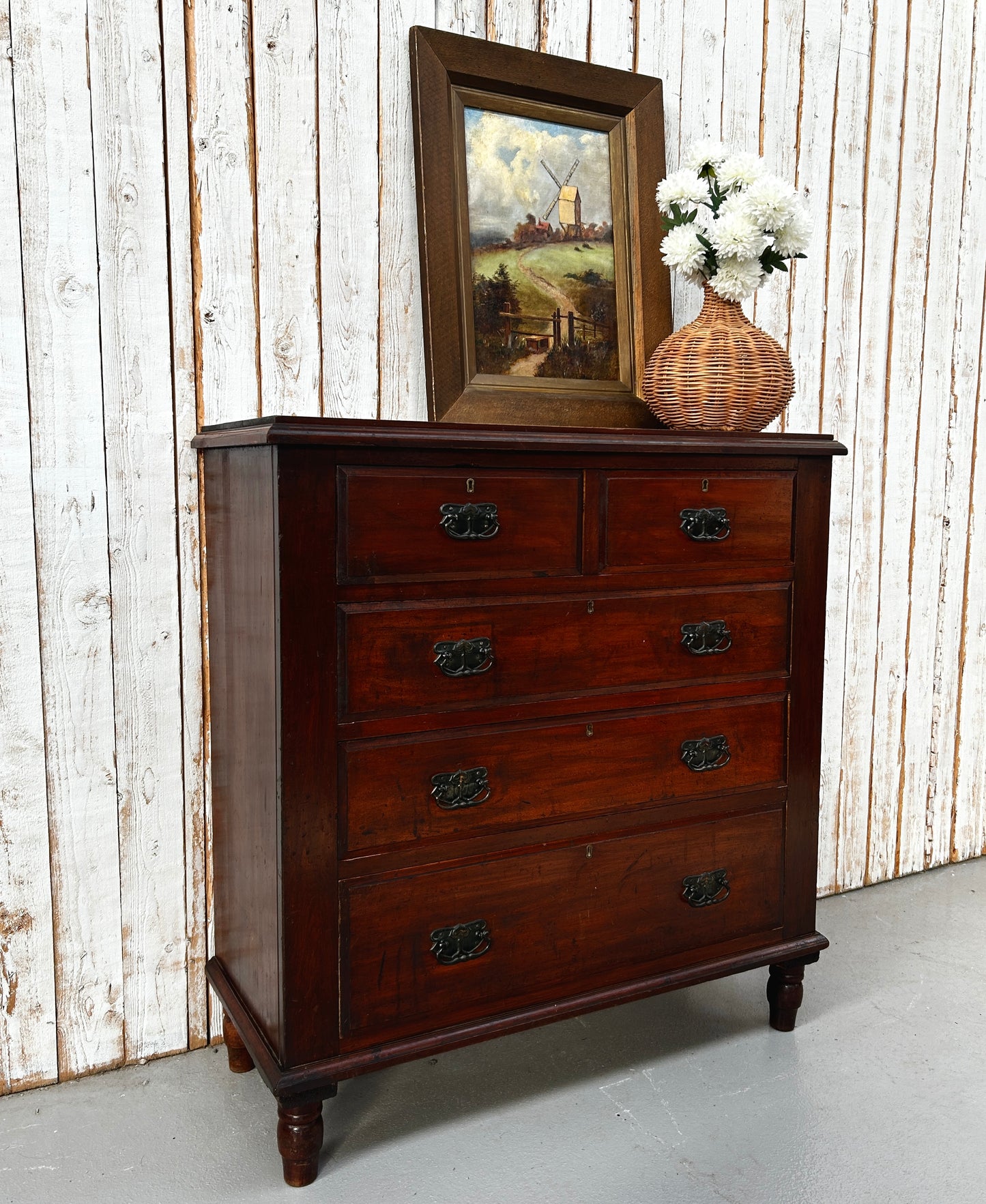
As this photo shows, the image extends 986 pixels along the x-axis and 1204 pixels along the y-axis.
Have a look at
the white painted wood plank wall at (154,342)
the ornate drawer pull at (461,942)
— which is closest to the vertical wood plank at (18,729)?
the white painted wood plank wall at (154,342)

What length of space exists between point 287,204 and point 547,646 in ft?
3.37

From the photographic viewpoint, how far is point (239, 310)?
2.02 m

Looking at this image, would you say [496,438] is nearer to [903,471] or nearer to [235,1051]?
[235,1051]

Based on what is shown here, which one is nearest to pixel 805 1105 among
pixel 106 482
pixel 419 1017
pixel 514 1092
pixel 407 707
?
pixel 514 1092

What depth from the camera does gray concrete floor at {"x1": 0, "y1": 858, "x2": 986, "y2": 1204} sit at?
170cm

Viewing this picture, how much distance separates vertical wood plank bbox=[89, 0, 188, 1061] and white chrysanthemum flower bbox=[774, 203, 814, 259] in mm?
1191

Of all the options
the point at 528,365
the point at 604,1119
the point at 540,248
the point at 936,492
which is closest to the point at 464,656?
the point at 528,365

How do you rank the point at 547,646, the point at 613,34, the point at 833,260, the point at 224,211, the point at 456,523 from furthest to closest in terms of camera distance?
1. the point at 833,260
2. the point at 613,34
3. the point at 224,211
4. the point at 547,646
5. the point at 456,523

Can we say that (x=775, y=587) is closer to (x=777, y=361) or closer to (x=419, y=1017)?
(x=777, y=361)

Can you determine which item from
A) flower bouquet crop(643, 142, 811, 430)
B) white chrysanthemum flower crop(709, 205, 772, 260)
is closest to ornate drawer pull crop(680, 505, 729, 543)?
flower bouquet crop(643, 142, 811, 430)

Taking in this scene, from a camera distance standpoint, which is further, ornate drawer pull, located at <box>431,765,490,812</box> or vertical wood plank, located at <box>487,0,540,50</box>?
vertical wood plank, located at <box>487,0,540,50</box>

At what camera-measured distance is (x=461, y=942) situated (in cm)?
174

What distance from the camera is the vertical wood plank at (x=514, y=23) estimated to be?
7.21 feet

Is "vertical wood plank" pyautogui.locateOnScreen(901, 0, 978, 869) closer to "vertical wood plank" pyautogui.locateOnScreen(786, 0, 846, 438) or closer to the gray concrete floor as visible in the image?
"vertical wood plank" pyautogui.locateOnScreen(786, 0, 846, 438)
